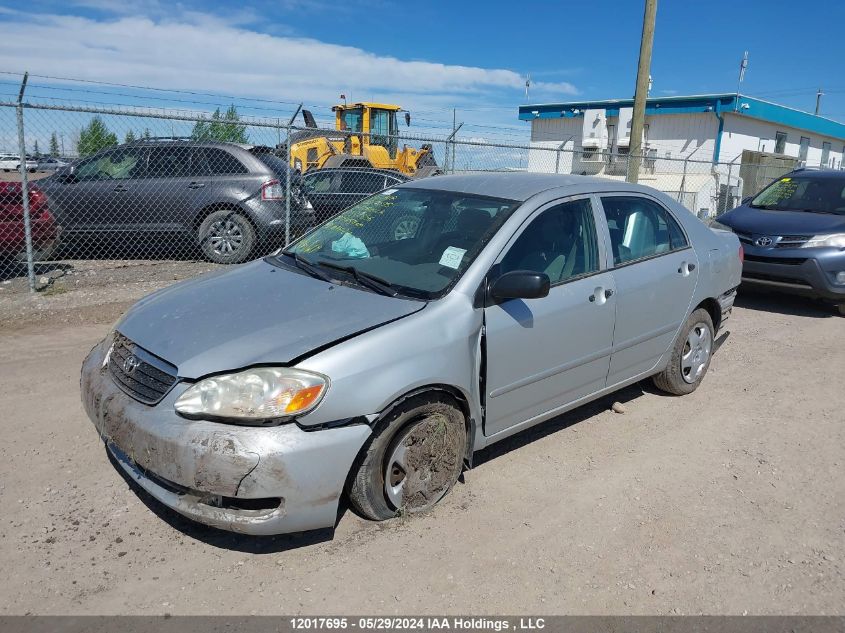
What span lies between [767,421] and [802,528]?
146 cm

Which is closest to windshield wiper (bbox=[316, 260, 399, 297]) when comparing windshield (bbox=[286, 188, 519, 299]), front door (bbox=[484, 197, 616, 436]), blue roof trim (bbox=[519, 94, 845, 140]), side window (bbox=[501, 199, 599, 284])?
windshield (bbox=[286, 188, 519, 299])

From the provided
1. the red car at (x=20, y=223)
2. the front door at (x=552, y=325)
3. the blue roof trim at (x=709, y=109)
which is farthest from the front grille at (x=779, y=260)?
the blue roof trim at (x=709, y=109)

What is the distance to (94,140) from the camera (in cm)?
881

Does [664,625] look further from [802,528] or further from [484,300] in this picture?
[484,300]

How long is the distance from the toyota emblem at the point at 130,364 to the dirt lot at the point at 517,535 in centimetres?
72

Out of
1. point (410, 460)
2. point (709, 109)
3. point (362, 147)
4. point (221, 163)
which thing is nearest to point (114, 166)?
point (221, 163)

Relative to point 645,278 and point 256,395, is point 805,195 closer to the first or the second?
point 645,278

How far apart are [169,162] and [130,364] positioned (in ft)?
21.1

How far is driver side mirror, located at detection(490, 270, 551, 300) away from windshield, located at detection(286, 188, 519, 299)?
0.73 feet

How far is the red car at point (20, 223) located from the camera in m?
7.08

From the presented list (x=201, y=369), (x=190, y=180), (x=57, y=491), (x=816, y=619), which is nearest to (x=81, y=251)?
(x=190, y=180)

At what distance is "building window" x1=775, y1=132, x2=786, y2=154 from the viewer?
31.9 metres

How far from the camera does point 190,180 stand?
8.66m

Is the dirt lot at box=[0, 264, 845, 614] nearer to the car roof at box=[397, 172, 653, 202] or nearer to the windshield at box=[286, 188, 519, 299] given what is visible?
the windshield at box=[286, 188, 519, 299]
